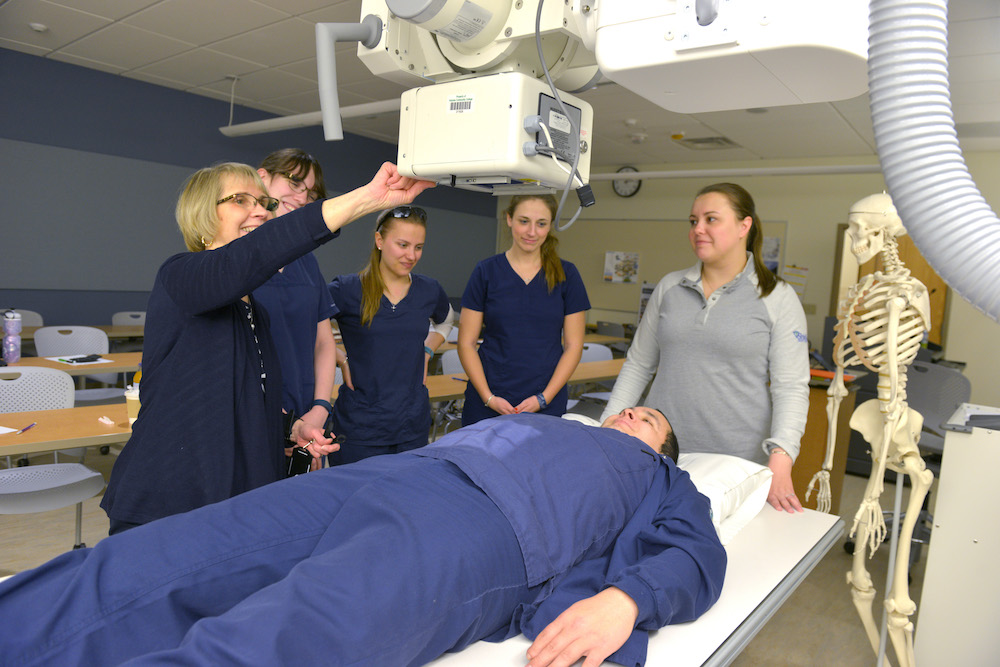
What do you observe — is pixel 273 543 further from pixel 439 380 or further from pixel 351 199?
pixel 439 380

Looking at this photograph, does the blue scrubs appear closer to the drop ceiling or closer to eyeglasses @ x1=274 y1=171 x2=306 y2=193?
eyeglasses @ x1=274 y1=171 x2=306 y2=193

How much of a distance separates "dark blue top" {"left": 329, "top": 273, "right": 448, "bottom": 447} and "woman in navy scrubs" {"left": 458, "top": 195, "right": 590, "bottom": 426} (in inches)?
11.9

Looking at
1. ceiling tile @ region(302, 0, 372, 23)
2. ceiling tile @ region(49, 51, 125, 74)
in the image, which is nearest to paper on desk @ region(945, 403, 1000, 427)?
ceiling tile @ region(302, 0, 372, 23)

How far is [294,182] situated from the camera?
185cm

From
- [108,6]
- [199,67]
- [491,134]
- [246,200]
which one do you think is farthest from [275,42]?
[491,134]

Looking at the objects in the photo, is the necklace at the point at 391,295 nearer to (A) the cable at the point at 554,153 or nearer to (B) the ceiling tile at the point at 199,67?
(A) the cable at the point at 554,153

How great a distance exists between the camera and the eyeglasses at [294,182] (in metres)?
1.84

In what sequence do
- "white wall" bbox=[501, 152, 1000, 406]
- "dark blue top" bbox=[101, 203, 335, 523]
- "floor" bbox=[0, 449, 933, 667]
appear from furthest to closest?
1. "white wall" bbox=[501, 152, 1000, 406]
2. "floor" bbox=[0, 449, 933, 667]
3. "dark blue top" bbox=[101, 203, 335, 523]

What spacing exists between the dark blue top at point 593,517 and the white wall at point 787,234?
521 centimetres

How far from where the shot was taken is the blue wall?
17.8ft

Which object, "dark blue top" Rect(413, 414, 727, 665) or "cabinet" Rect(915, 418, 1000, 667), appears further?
"cabinet" Rect(915, 418, 1000, 667)

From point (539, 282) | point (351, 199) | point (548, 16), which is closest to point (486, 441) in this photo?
point (351, 199)

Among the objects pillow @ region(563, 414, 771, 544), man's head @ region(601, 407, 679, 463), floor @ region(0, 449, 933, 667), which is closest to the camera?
pillow @ region(563, 414, 771, 544)

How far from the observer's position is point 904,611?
1854 mm
